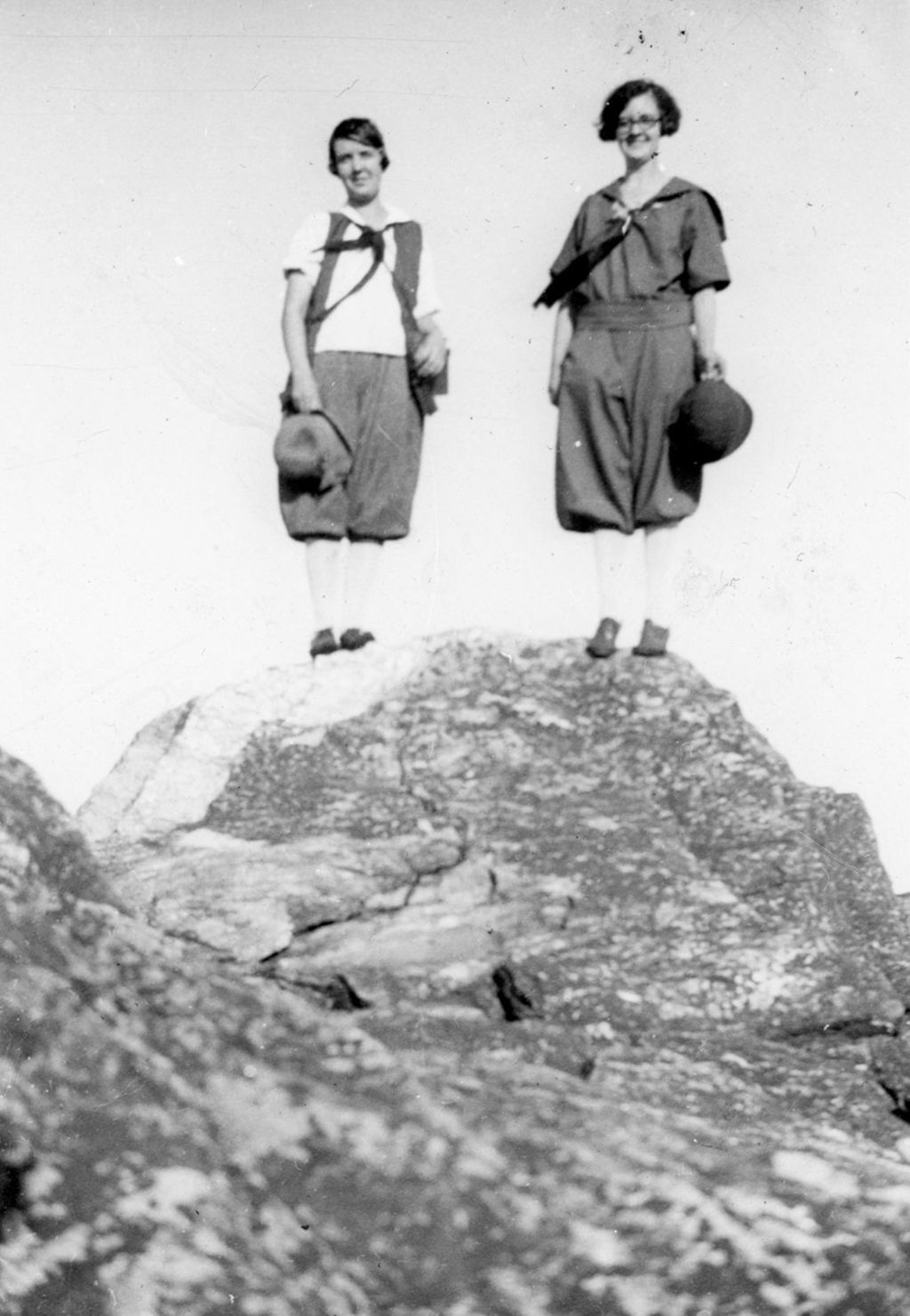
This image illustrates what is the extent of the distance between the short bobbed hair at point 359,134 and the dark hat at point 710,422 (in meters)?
1.48

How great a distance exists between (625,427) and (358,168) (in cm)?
138

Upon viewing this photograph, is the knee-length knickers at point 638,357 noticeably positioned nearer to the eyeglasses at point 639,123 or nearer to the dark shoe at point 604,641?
the eyeglasses at point 639,123

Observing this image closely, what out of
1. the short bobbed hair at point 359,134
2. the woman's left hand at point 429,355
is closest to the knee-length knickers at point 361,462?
the woman's left hand at point 429,355

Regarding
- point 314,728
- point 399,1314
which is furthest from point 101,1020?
point 314,728

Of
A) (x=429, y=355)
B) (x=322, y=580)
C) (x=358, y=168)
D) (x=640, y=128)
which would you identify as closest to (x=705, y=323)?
(x=640, y=128)

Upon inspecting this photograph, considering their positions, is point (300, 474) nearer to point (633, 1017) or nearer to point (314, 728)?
point (314, 728)

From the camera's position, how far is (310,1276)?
2266mm

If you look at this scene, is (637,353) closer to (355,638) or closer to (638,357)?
(638,357)

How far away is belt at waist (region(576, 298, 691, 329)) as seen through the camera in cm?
587

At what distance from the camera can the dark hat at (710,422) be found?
5.71 m

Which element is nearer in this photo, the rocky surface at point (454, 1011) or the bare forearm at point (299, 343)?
the rocky surface at point (454, 1011)

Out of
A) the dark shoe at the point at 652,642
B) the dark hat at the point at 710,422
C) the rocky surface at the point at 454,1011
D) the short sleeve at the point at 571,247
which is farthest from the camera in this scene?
the short sleeve at the point at 571,247

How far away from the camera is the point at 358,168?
237 inches

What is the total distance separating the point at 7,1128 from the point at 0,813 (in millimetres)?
598
